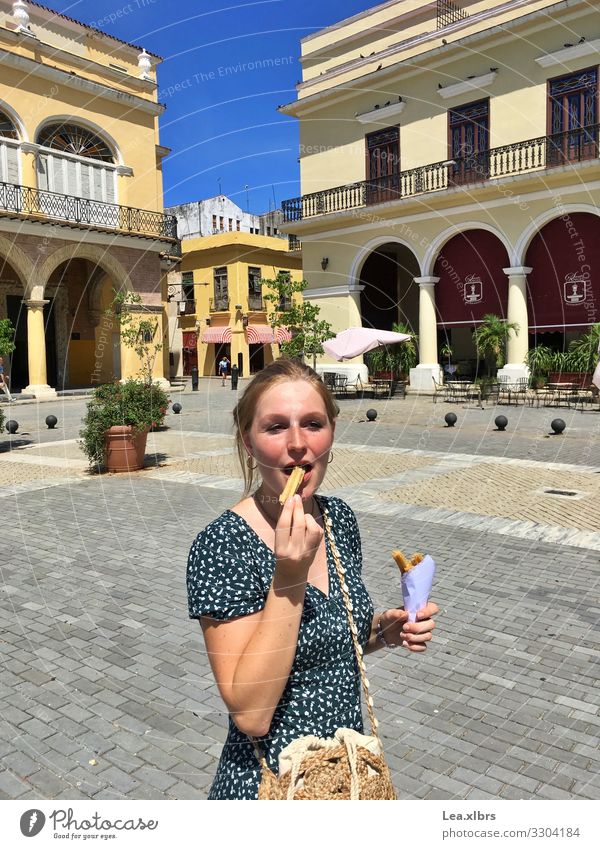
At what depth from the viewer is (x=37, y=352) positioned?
26438 mm

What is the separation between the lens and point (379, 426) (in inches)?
664

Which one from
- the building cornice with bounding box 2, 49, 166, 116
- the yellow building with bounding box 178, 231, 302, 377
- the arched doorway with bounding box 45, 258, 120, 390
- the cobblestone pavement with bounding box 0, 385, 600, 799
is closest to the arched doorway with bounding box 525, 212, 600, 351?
the cobblestone pavement with bounding box 0, 385, 600, 799

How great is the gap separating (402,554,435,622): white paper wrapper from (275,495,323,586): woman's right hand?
56 centimetres

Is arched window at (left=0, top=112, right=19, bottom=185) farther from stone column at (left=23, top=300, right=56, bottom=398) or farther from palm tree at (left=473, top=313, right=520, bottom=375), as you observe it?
palm tree at (left=473, top=313, right=520, bottom=375)

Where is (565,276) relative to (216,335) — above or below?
above

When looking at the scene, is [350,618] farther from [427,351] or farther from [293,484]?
[427,351]

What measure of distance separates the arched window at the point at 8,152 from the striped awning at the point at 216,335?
59.5 feet

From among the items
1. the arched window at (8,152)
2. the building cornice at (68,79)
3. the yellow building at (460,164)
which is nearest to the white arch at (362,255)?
the yellow building at (460,164)

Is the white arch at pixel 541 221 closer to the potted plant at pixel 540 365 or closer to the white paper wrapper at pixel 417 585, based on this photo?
the potted plant at pixel 540 365

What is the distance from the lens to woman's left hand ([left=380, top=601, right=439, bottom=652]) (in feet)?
6.04

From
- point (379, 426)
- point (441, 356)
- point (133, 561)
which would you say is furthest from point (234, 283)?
point (133, 561)

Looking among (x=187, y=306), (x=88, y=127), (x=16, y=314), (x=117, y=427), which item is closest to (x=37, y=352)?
(x=16, y=314)

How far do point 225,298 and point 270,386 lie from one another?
40105mm
